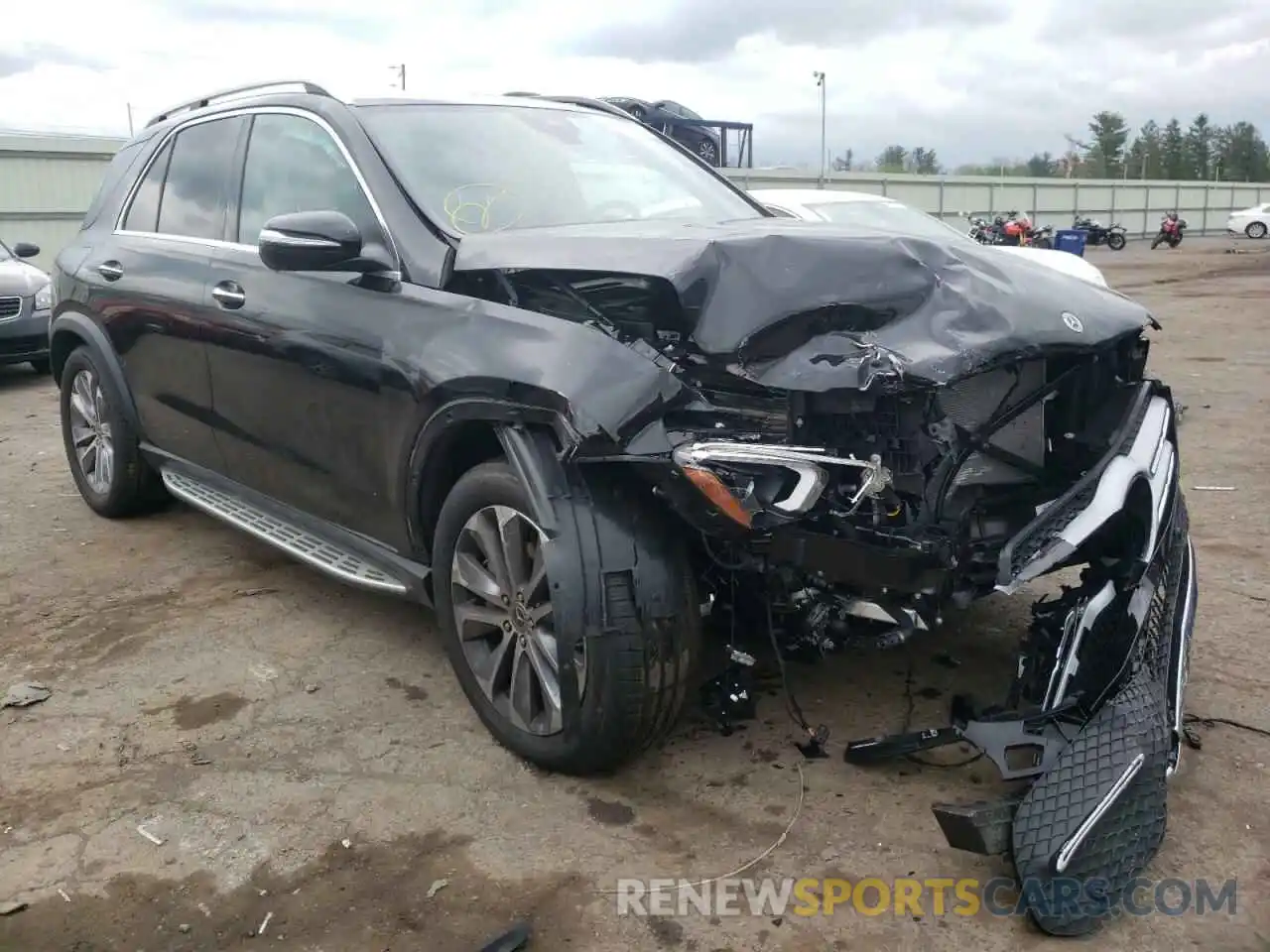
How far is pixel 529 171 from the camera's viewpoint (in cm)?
375

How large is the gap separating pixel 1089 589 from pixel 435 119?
2.54m

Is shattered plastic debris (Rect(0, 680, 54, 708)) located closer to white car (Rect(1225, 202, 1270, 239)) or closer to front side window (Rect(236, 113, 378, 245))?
front side window (Rect(236, 113, 378, 245))

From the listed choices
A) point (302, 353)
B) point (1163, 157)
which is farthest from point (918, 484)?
point (1163, 157)

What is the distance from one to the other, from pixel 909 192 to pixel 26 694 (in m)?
35.1

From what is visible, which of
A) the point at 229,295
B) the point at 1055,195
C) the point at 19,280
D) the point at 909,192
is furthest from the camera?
the point at 1055,195

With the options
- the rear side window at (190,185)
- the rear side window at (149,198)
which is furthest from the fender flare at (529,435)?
the rear side window at (149,198)

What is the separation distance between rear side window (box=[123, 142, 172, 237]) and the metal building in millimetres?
14241

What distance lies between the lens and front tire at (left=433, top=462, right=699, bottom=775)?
2746 millimetres

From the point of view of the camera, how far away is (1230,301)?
17062 mm

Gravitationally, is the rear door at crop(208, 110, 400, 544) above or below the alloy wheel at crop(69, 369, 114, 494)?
above

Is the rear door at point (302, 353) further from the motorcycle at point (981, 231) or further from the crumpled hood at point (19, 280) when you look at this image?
the motorcycle at point (981, 231)

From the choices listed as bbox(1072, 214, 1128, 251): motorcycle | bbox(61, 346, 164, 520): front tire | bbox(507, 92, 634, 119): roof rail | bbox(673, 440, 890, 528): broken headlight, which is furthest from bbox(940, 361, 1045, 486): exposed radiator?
bbox(1072, 214, 1128, 251): motorcycle

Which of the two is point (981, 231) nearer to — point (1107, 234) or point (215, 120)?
point (1107, 234)

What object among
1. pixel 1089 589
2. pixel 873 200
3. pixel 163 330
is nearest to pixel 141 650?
pixel 163 330
